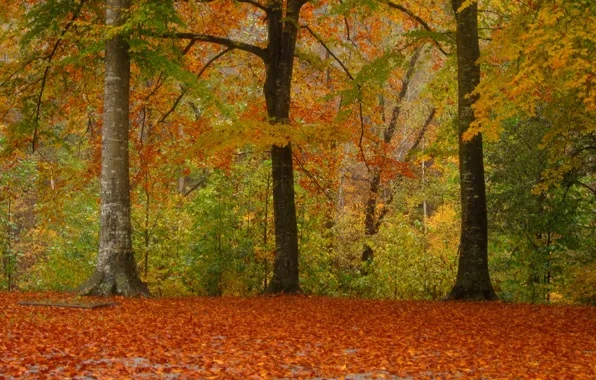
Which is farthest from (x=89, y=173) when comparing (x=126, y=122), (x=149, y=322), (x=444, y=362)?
(x=444, y=362)

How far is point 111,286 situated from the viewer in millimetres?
9047

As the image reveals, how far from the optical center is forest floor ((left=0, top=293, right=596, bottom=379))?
481 cm

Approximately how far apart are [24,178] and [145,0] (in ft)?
26.9

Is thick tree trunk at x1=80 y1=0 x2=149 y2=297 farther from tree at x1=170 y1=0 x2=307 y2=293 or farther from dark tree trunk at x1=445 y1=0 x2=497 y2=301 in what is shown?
dark tree trunk at x1=445 y1=0 x2=497 y2=301

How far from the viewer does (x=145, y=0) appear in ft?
27.6

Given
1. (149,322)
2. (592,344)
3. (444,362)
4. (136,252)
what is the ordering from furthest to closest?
(136,252) < (149,322) < (592,344) < (444,362)

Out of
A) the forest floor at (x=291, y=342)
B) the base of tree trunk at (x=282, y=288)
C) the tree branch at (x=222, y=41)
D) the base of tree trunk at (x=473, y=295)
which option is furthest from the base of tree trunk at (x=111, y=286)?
the base of tree trunk at (x=473, y=295)

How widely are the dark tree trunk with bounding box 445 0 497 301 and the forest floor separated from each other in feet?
3.92

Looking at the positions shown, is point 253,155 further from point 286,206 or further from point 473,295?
point 473,295

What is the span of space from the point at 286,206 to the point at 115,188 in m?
3.58

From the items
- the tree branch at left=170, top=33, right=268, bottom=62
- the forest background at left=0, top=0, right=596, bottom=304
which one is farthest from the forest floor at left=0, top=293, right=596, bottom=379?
the tree branch at left=170, top=33, right=268, bottom=62

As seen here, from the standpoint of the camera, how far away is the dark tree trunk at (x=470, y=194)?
10.3 m

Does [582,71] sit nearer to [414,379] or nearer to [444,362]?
[444,362]

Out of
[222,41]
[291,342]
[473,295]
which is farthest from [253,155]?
[291,342]
